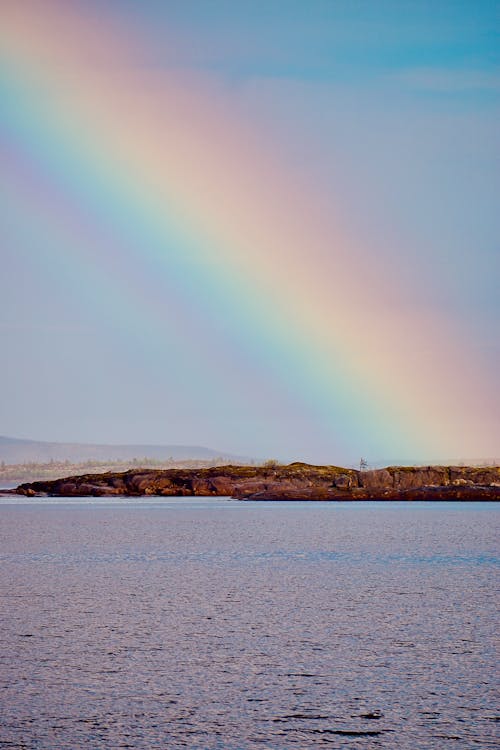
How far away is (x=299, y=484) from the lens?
172 metres

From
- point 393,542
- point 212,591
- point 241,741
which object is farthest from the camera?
point 393,542

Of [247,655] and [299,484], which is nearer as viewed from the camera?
[247,655]

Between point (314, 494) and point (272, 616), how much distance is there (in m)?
141

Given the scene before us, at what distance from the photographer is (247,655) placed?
50.4 ft

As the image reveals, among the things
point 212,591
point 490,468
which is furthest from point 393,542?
point 490,468

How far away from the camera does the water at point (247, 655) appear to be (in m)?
10.9

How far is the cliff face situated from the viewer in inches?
6211

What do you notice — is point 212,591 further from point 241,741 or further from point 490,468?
point 490,468

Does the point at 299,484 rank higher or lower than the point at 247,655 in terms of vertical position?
higher

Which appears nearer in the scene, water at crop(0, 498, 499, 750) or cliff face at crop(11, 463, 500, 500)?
water at crop(0, 498, 499, 750)

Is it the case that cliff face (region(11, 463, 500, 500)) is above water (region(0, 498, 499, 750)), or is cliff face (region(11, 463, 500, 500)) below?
above

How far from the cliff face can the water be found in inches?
4976

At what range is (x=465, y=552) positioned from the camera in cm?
3844

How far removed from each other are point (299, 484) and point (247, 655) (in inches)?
6186
